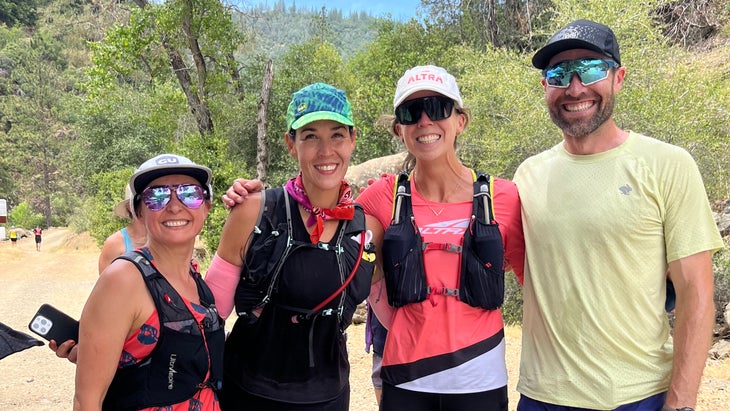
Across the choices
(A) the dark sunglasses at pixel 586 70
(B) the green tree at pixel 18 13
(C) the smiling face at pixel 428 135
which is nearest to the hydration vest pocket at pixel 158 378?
(C) the smiling face at pixel 428 135

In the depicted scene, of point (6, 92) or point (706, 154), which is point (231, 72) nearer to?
point (706, 154)

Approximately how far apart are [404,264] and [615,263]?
0.88 meters

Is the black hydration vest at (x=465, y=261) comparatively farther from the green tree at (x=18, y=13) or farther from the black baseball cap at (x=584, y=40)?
the green tree at (x=18, y=13)

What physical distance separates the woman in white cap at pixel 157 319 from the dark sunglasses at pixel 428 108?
99cm

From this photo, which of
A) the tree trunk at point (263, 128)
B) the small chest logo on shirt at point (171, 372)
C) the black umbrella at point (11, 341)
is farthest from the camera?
the tree trunk at point (263, 128)

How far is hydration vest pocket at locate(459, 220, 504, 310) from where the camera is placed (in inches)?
95.7

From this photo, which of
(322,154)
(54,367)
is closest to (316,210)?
(322,154)

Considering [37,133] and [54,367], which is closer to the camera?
[54,367]

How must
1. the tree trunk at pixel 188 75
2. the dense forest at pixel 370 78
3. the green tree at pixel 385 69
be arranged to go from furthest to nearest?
the green tree at pixel 385 69 → the tree trunk at pixel 188 75 → the dense forest at pixel 370 78

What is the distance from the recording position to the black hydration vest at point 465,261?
2.44m

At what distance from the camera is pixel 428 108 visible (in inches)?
105

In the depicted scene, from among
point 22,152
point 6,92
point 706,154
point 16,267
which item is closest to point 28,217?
point 22,152

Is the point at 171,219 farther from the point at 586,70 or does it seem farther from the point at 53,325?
the point at 586,70

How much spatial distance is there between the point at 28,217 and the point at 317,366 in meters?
46.1
